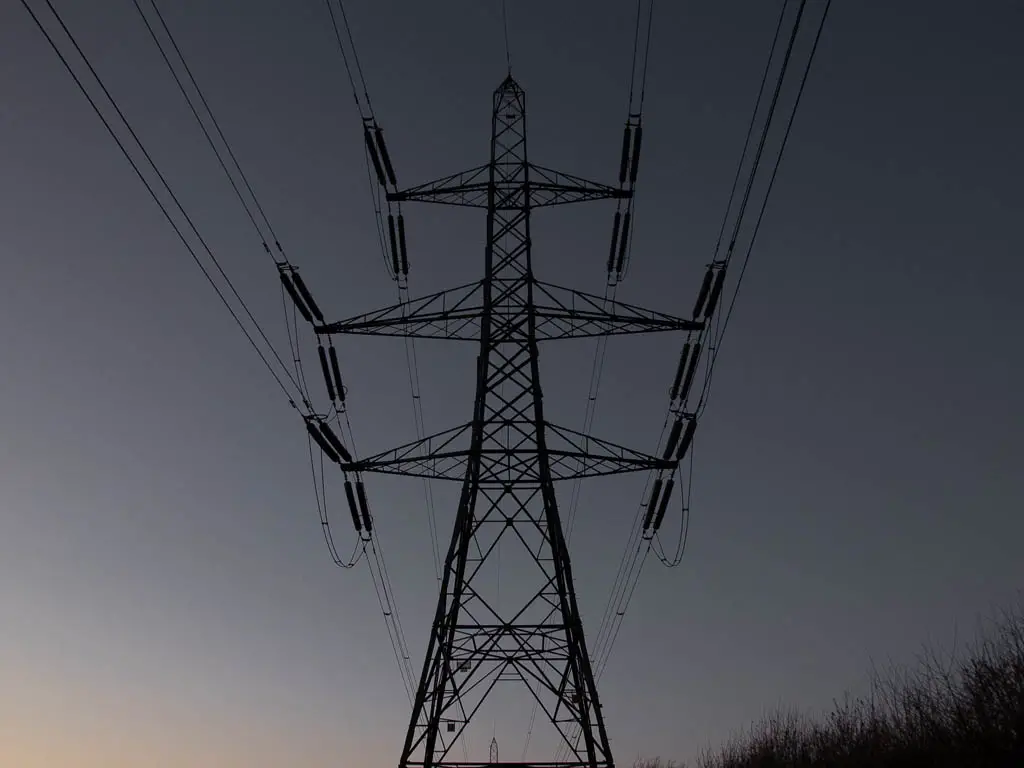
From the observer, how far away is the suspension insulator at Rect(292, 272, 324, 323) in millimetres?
21484

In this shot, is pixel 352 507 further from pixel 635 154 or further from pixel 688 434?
pixel 635 154

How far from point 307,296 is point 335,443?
11.9 feet

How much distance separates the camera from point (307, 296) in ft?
72.2

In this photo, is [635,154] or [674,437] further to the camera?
[635,154]

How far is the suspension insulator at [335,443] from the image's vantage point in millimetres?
20797

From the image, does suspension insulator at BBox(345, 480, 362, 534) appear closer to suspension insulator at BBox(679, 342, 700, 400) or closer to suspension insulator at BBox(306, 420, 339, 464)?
suspension insulator at BBox(306, 420, 339, 464)

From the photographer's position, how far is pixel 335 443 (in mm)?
21203

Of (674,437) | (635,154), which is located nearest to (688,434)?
(674,437)

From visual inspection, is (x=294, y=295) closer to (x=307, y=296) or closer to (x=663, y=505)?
(x=307, y=296)

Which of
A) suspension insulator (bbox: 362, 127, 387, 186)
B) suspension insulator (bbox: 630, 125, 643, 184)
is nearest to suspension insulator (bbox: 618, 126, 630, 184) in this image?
suspension insulator (bbox: 630, 125, 643, 184)

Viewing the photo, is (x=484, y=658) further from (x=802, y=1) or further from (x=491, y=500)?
(x=802, y=1)

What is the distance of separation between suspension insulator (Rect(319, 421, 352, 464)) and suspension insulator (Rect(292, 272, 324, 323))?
3228mm

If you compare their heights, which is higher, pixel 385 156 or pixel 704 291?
pixel 385 156

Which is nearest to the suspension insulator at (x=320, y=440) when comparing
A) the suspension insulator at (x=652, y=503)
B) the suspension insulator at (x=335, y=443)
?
the suspension insulator at (x=335, y=443)
